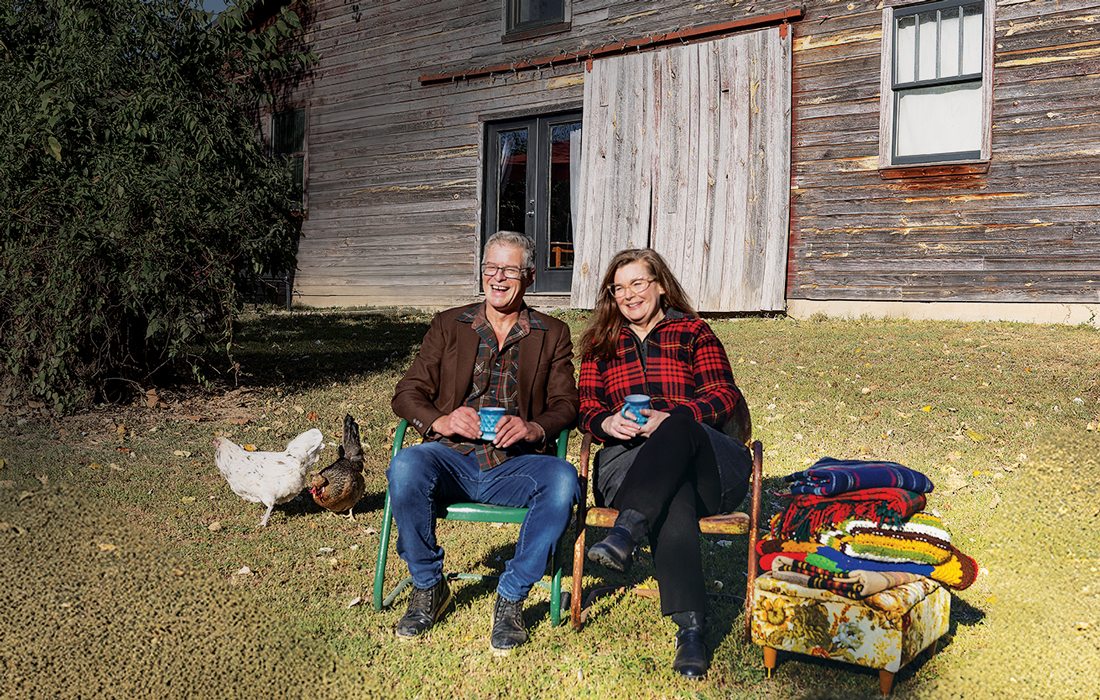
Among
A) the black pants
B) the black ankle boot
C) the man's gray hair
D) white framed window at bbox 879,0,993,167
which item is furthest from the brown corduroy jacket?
white framed window at bbox 879,0,993,167

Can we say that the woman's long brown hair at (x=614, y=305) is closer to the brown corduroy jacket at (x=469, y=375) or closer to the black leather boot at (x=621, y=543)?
the brown corduroy jacket at (x=469, y=375)

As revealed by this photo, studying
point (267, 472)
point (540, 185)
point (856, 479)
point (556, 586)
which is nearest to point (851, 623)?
point (856, 479)

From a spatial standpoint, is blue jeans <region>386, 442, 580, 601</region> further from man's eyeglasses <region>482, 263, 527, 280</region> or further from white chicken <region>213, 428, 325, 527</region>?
white chicken <region>213, 428, 325, 527</region>

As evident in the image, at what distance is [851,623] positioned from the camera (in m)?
3.17

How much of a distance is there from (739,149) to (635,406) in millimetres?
7727

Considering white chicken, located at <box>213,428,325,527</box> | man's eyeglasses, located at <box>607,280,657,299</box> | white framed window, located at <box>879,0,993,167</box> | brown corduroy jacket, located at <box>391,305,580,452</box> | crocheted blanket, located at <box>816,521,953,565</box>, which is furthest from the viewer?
white framed window, located at <box>879,0,993,167</box>

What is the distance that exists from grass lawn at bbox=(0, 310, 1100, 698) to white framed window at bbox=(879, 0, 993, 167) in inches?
89.6

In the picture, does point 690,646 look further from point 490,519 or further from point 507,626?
point 490,519

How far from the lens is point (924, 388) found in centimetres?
720

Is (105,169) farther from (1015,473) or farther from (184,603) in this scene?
(1015,473)

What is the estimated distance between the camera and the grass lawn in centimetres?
335

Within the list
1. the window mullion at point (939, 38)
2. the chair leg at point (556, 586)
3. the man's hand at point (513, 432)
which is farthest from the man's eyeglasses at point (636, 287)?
the window mullion at point (939, 38)

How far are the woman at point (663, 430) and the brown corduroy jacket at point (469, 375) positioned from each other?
0.52 ft

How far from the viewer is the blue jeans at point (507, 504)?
3.67m
